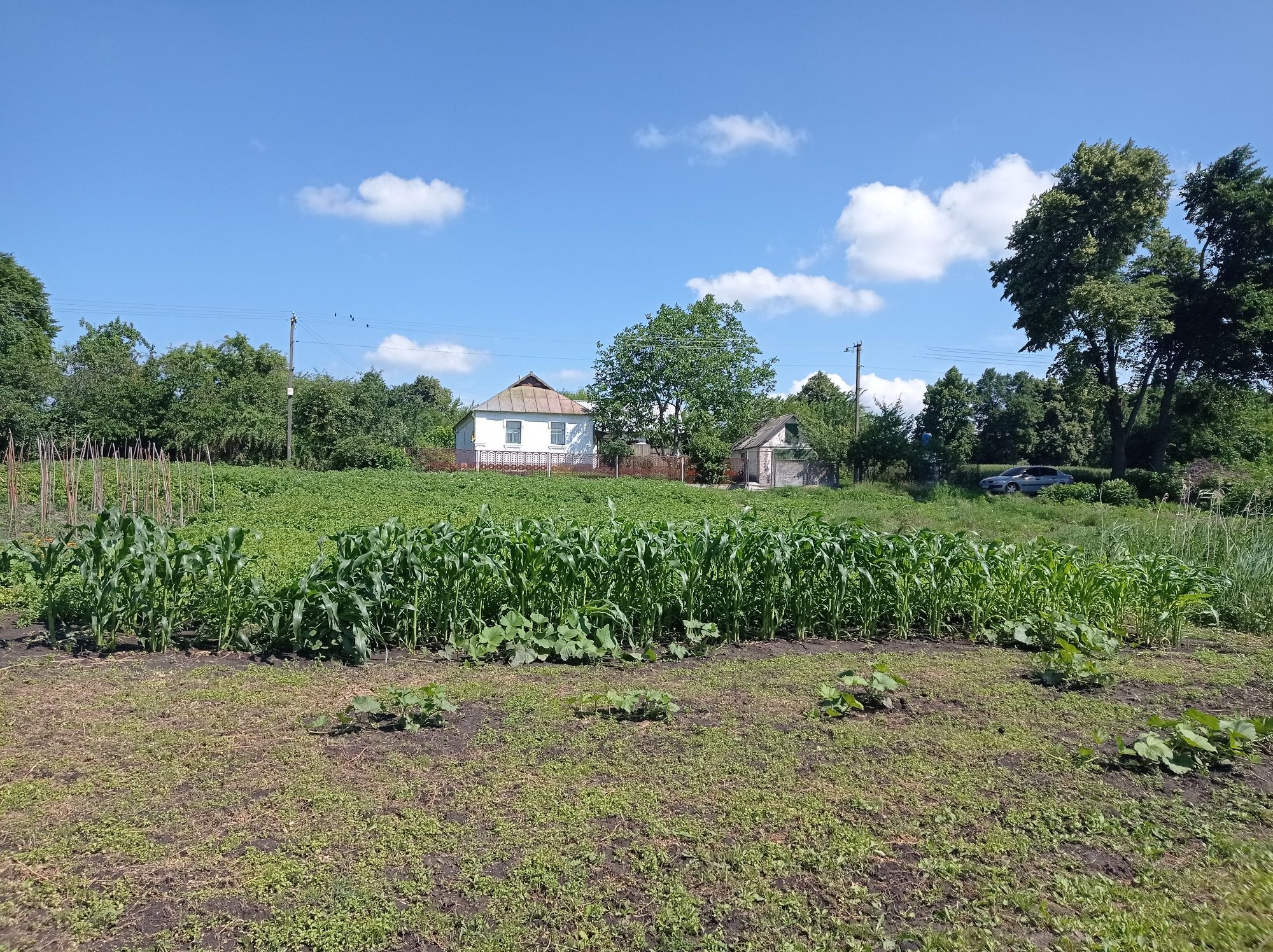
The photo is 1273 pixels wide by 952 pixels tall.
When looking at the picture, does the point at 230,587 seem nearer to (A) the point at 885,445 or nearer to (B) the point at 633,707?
(B) the point at 633,707

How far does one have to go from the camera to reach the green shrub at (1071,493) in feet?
74.0

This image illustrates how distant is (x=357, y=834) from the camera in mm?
2549

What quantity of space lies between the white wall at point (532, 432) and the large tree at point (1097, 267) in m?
22.1

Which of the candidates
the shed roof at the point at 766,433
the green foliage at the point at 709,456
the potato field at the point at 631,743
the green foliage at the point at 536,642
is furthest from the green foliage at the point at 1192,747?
the shed roof at the point at 766,433

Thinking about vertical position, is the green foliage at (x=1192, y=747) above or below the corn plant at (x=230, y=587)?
below

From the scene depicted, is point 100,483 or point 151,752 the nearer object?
point 151,752

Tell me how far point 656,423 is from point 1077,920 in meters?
36.9

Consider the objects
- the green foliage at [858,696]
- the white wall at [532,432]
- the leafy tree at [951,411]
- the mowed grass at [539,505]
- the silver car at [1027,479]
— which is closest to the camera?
the green foliage at [858,696]

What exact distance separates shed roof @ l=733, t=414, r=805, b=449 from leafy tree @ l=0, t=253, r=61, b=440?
1236 inches

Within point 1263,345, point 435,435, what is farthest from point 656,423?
point 1263,345

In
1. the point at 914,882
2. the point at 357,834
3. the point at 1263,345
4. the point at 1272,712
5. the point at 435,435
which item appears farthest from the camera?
the point at 435,435

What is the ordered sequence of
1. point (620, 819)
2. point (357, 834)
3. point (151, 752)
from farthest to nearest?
point (151, 752) → point (620, 819) → point (357, 834)

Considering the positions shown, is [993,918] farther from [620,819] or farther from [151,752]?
[151,752]

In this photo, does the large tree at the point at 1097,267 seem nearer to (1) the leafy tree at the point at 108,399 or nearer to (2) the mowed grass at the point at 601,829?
(2) the mowed grass at the point at 601,829
